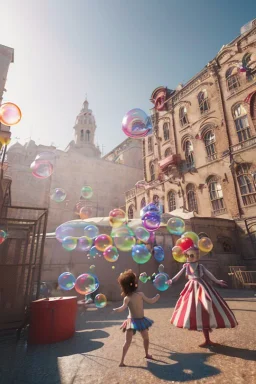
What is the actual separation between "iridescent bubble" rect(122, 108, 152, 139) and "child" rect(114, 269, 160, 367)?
6.32 meters

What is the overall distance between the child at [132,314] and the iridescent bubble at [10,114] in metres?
5.48

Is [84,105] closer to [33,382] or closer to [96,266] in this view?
[96,266]

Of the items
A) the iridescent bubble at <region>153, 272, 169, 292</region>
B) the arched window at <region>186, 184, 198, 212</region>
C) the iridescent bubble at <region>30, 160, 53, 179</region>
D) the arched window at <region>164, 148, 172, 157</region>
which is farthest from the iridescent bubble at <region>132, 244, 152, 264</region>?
the arched window at <region>164, 148, 172, 157</region>

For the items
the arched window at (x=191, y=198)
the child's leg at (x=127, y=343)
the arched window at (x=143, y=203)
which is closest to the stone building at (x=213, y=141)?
the arched window at (x=191, y=198)

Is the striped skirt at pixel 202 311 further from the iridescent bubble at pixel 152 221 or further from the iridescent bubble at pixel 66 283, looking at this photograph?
the iridescent bubble at pixel 152 221

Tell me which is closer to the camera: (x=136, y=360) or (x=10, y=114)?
(x=136, y=360)

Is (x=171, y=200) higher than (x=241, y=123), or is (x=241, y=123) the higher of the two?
(x=241, y=123)

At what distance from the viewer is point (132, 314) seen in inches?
139

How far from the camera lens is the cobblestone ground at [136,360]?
2.84m

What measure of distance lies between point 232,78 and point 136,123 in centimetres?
1616

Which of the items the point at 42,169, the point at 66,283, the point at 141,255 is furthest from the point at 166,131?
the point at 66,283

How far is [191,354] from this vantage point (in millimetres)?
3539

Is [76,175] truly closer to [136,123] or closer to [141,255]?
[136,123]

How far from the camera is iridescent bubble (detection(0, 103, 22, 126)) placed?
5.86m
